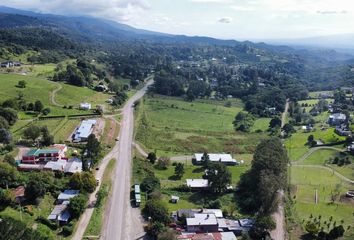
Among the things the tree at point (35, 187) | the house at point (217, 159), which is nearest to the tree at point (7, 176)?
the tree at point (35, 187)

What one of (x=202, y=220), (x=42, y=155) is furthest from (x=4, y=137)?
(x=202, y=220)

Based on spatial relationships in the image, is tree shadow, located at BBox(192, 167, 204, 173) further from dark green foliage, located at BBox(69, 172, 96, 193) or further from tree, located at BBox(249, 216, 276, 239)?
tree, located at BBox(249, 216, 276, 239)

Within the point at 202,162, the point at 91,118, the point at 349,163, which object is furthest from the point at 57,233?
the point at 349,163

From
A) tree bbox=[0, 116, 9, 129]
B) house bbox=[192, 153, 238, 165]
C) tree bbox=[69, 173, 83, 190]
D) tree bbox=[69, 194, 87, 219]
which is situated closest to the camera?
tree bbox=[69, 194, 87, 219]

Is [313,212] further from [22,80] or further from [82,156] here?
[22,80]

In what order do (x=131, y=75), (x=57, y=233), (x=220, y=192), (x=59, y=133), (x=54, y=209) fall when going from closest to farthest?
(x=57, y=233), (x=54, y=209), (x=220, y=192), (x=59, y=133), (x=131, y=75)

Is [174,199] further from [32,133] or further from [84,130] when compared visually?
[84,130]

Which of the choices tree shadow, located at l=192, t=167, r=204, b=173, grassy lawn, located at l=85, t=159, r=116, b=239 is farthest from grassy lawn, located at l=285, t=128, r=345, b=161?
grassy lawn, located at l=85, t=159, r=116, b=239
